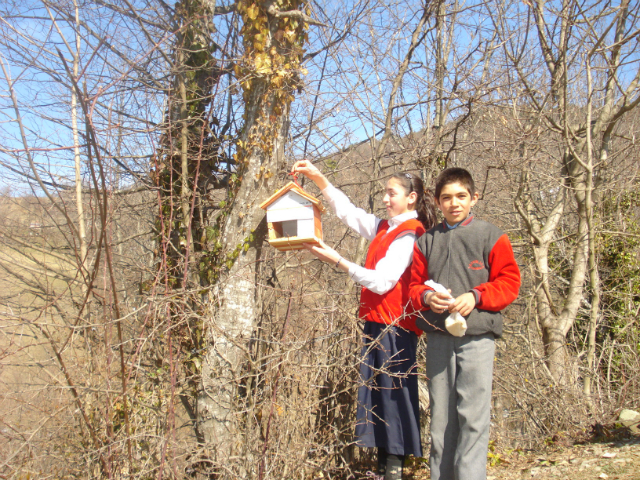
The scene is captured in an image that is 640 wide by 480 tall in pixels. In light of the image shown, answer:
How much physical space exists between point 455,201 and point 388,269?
1.71 ft

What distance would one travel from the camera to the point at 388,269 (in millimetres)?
2604

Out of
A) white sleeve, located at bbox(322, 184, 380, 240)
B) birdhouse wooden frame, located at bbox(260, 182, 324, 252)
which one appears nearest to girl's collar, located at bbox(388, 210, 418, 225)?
white sleeve, located at bbox(322, 184, 380, 240)

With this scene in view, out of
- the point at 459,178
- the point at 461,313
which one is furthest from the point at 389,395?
the point at 459,178

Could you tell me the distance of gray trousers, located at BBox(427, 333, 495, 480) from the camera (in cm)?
232

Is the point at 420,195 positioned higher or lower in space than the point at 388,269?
higher

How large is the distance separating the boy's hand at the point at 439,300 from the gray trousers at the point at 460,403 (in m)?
0.21

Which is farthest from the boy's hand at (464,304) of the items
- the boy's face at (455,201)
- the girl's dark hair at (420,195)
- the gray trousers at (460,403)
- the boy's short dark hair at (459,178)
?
the girl's dark hair at (420,195)

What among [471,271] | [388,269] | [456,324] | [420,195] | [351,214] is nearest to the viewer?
[456,324]

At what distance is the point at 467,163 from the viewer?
20.2 ft

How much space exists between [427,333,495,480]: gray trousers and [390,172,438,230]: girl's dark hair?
0.78m

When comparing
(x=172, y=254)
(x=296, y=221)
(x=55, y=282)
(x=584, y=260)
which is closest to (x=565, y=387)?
(x=584, y=260)

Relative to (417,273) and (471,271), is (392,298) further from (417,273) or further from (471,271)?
(471,271)

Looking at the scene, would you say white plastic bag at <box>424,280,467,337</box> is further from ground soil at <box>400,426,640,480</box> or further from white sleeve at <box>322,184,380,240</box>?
ground soil at <box>400,426,640,480</box>

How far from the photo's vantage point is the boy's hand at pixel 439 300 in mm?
2348
